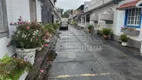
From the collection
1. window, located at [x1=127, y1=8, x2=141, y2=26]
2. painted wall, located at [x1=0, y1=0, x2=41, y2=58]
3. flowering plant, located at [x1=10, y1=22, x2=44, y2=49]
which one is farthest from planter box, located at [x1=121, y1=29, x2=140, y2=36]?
painted wall, located at [x1=0, y1=0, x2=41, y2=58]

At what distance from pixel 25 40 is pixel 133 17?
812 centimetres

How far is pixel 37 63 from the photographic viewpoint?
5.03 m

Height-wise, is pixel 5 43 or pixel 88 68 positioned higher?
pixel 5 43

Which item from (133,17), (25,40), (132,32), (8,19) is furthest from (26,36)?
(133,17)

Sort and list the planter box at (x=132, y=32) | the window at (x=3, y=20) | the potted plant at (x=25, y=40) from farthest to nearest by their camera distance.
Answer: the planter box at (x=132, y=32), the potted plant at (x=25, y=40), the window at (x=3, y=20)

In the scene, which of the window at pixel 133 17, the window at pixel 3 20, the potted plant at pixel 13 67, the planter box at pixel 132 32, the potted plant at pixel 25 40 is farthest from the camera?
the window at pixel 133 17

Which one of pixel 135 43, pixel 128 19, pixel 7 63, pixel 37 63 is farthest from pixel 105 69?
pixel 128 19

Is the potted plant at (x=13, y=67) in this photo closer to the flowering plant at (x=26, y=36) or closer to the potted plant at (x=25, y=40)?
the potted plant at (x=25, y=40)

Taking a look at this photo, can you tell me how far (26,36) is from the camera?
4477mm

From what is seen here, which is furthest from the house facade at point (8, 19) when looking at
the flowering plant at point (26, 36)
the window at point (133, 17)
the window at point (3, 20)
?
the window at point (133, 17)

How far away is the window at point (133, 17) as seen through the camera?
9016 mm

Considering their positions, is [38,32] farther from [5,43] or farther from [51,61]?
[51,61]

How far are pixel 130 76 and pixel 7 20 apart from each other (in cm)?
462

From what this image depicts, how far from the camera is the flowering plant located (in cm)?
439
